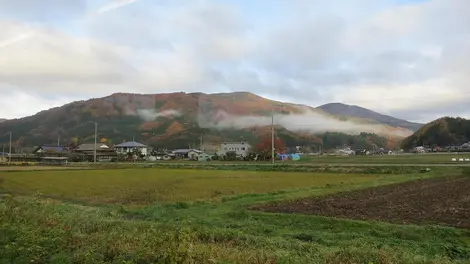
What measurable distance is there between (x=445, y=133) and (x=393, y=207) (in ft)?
550

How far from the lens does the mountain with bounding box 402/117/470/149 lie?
550 ft

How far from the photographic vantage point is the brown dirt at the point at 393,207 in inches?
623

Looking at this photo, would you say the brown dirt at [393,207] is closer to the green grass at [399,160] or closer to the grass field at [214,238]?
the grass field at [214,238]

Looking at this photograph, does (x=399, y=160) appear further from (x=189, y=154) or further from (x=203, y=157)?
(x=189, y=154)

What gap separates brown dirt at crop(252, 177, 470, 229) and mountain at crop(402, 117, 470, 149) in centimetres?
15877

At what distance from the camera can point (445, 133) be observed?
554 ft

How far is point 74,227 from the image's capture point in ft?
38.0

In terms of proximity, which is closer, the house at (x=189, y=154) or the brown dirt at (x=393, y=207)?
the brown dirt at (x=393, y=207)

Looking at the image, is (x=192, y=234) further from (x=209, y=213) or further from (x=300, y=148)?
(x=300, y=148)

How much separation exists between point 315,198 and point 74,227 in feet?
50.4

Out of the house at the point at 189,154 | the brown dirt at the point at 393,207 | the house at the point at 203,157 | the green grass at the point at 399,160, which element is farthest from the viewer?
the house at the point at 189,154

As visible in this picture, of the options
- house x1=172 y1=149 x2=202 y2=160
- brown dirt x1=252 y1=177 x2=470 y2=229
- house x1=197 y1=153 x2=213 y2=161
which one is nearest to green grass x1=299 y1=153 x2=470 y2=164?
house x1=197 y1=153 x2=213 y2=161

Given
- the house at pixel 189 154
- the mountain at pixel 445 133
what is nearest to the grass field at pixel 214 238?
the house at pixel 189 154

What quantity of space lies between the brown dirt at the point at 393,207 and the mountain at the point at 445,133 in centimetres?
15877
